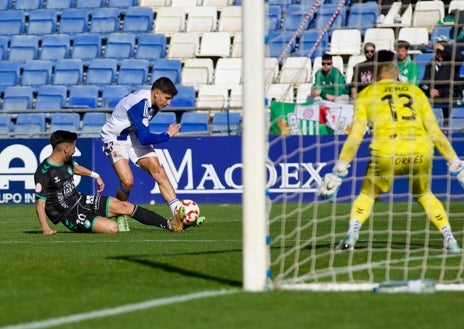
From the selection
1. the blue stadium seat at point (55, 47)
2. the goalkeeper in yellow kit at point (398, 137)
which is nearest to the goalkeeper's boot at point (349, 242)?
the goalkeeper in yellow kit at point (398, 137)

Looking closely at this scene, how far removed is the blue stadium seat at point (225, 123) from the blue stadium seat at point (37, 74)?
223 inches

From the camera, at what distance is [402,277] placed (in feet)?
28.0

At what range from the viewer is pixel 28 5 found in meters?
28.5

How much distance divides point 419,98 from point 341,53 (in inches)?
360

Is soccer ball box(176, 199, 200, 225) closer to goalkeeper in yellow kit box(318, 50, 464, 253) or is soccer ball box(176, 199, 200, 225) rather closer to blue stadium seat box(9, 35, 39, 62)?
goalkeeper in yellow kit box(318, 50, 464, 253)

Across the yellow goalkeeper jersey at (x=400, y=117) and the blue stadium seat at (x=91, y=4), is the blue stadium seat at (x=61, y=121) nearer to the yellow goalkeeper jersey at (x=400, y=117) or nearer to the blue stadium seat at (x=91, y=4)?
the blue stadium seat at (x=91, y=4)

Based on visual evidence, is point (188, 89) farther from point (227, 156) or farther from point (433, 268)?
point (433, 268)

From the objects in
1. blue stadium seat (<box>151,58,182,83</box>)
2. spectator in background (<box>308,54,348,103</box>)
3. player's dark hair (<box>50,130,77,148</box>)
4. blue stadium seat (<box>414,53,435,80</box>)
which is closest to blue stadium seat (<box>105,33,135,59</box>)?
blue stadium seat (<box>151,58,182,83</box>)

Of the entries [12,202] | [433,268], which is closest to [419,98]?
[433,268]

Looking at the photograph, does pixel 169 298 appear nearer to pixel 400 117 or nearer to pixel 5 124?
pixel 400 117

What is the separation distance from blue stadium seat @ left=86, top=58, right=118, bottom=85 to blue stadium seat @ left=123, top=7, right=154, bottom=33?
1.51 m

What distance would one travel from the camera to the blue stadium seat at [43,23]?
27578 millimetres

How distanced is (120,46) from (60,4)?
2.71m

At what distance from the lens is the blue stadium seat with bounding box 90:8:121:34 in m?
27.2
